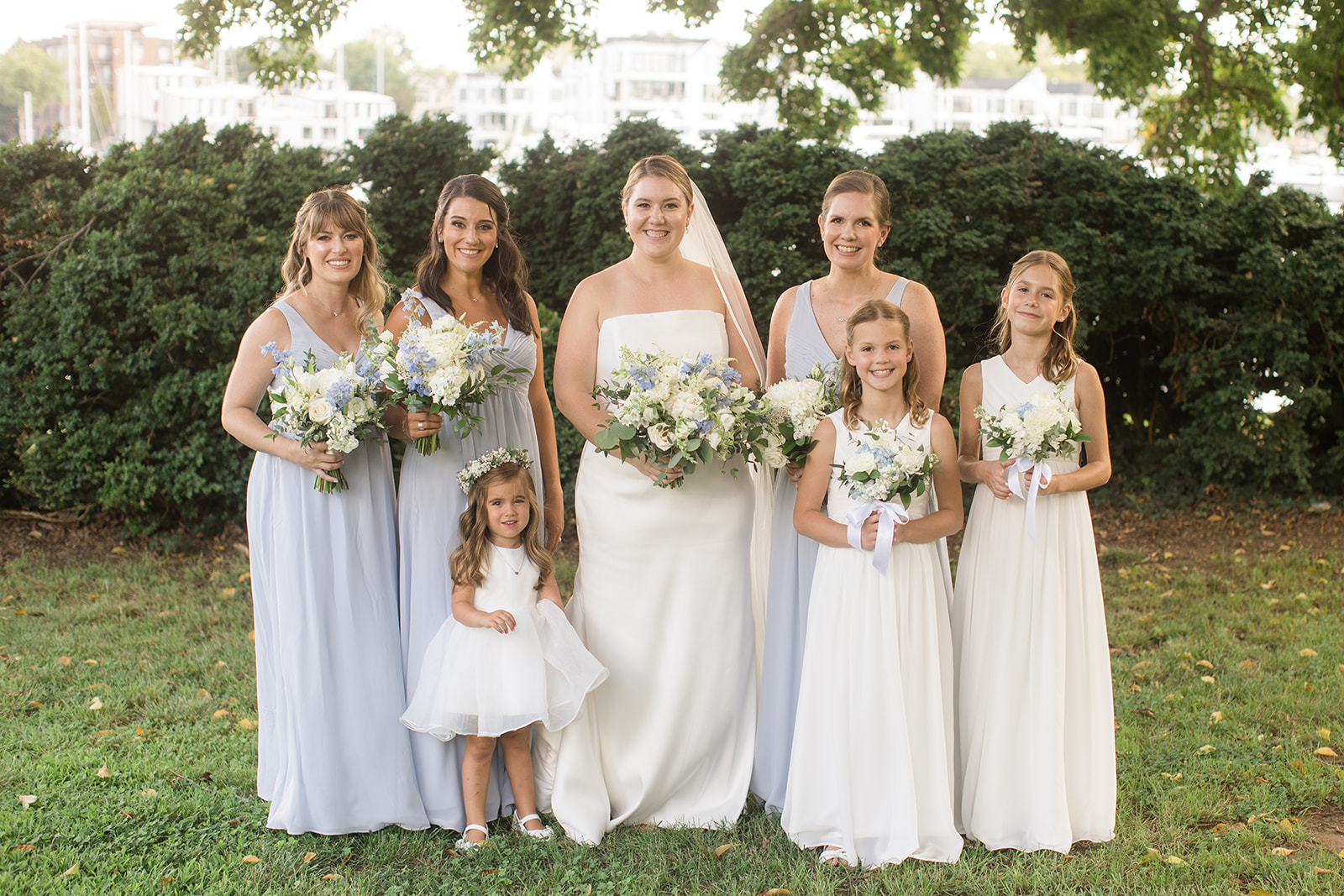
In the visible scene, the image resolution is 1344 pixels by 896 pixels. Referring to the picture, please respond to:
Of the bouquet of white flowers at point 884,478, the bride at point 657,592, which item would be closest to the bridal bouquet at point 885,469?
the bouquet of white flowers at point 884,478

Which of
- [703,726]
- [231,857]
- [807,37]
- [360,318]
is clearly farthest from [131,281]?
[807,37]

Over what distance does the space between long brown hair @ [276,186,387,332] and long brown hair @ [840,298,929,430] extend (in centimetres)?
197

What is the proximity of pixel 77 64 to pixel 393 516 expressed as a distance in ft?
398

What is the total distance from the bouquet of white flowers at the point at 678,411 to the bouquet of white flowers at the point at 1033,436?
92 centimetres

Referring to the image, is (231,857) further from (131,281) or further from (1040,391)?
(131,281)

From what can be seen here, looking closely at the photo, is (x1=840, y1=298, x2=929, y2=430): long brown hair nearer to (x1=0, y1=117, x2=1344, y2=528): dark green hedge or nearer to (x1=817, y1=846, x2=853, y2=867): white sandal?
(x1=817, y1=846, x2=853, y2=867): white sandal

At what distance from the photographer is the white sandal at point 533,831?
4.38 meters

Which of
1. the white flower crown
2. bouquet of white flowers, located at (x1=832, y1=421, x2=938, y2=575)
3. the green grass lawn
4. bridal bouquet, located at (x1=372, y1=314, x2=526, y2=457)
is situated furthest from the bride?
bouquet of white flowers, located at (x1=832, y1=421, x2=938, y2=575)

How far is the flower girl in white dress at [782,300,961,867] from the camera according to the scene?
161 inches

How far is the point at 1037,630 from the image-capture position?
4.20 metres

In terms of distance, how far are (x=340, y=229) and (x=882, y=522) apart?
245 cm

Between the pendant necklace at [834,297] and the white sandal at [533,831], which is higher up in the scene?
the pendant necklace at [834,297]

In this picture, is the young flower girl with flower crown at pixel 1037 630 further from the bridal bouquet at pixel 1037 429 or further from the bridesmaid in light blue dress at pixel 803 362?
the bridesmaid in light blue dress at pixel 803 362

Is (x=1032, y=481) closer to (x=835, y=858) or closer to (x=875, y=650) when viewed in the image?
(x=875, y=650)
